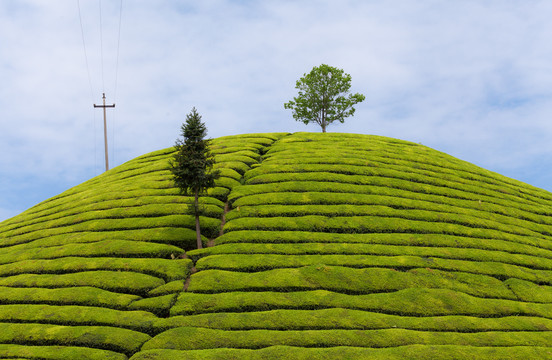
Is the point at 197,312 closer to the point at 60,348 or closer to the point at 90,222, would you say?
the point at 60,348

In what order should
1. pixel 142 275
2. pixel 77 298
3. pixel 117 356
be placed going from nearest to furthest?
1. pixel 117 356
2. pixel 77 298
3. pixel 142 275

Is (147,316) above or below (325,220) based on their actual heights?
below

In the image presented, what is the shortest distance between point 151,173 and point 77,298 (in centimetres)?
2486

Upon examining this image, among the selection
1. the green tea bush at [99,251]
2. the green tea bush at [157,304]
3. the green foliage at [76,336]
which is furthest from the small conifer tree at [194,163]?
the green foliage at [76,336]

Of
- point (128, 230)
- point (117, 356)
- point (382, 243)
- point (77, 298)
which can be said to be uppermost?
point (128, 230)

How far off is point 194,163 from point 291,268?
42.0 feet

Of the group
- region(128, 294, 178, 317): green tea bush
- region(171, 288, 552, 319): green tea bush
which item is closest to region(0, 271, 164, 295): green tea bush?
region(128, 294, 178, 317): green tea bush

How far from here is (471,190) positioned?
4341 cm

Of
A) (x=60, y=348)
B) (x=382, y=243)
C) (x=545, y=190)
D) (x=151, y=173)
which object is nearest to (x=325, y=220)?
(x=382, y=243)

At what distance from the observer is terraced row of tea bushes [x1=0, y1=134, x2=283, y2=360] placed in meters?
22.7

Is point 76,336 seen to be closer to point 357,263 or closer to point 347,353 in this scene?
point 347,353

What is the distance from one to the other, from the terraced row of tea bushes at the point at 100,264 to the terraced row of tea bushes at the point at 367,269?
6.82 feet

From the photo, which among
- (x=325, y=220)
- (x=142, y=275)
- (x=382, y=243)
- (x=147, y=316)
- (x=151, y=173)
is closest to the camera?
(x=147, y=316)

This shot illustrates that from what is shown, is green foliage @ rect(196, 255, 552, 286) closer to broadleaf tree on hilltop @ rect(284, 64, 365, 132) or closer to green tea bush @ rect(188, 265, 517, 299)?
green tea bush @ rect(188, 265, 517, 299)
